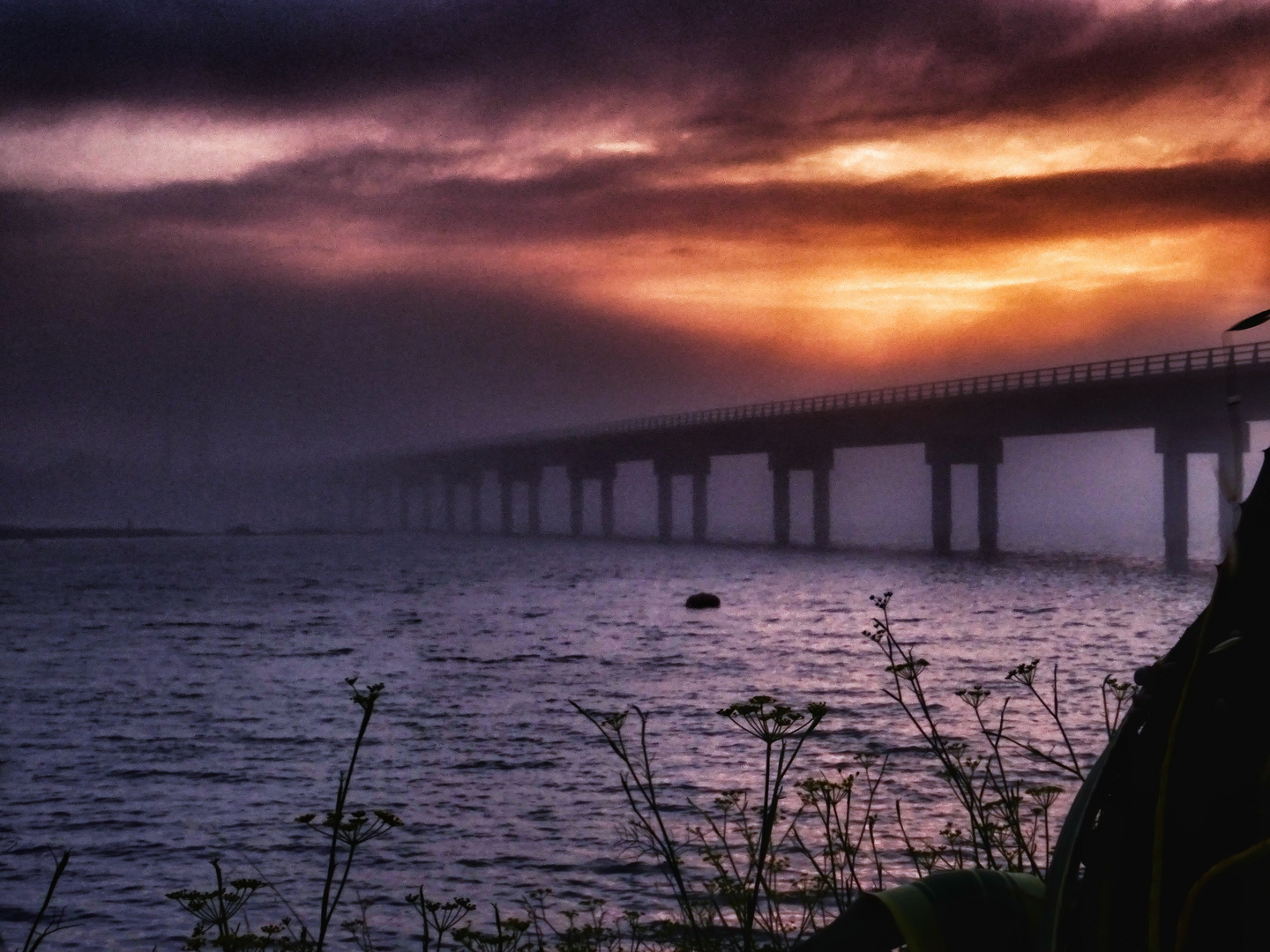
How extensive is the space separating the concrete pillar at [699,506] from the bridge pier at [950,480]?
3473cm

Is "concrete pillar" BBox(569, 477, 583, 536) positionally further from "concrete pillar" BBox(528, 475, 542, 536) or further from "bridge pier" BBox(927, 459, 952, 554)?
"bridge pier" BBox(927, 459, 952, 554)

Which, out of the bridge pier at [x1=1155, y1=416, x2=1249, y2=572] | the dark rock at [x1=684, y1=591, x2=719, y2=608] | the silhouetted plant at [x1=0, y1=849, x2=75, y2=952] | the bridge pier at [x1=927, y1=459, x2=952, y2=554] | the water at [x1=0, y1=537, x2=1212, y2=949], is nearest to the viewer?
the silhouetted plant at [x1=0, y1=849, x2=75, y2=952]

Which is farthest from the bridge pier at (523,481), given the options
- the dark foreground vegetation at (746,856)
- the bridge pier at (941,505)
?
the dark foreground vegetation at (746,856)

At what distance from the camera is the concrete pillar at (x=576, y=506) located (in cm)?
17593

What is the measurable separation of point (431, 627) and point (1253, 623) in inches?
1927

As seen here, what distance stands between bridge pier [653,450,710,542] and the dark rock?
7639 centimetres

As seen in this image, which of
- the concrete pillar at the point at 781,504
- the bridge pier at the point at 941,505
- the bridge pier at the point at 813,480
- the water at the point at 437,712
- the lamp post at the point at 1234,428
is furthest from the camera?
the concrete pillar at the point at 781,504

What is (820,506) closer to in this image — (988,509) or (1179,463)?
(988,509)

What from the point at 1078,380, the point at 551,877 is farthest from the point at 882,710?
the point at 1078,380

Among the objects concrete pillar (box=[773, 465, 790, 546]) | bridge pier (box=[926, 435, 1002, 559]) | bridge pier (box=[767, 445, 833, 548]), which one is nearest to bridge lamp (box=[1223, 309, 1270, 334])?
bridge pier (box=[926, 435, 1002, 559])

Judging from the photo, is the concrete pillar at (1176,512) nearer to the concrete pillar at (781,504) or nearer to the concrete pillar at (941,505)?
the concrete pillar at (941,505)

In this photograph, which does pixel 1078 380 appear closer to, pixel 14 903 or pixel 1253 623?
pixel 14 903

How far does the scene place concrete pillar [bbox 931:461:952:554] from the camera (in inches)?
4122

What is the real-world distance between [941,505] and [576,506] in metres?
81.7
